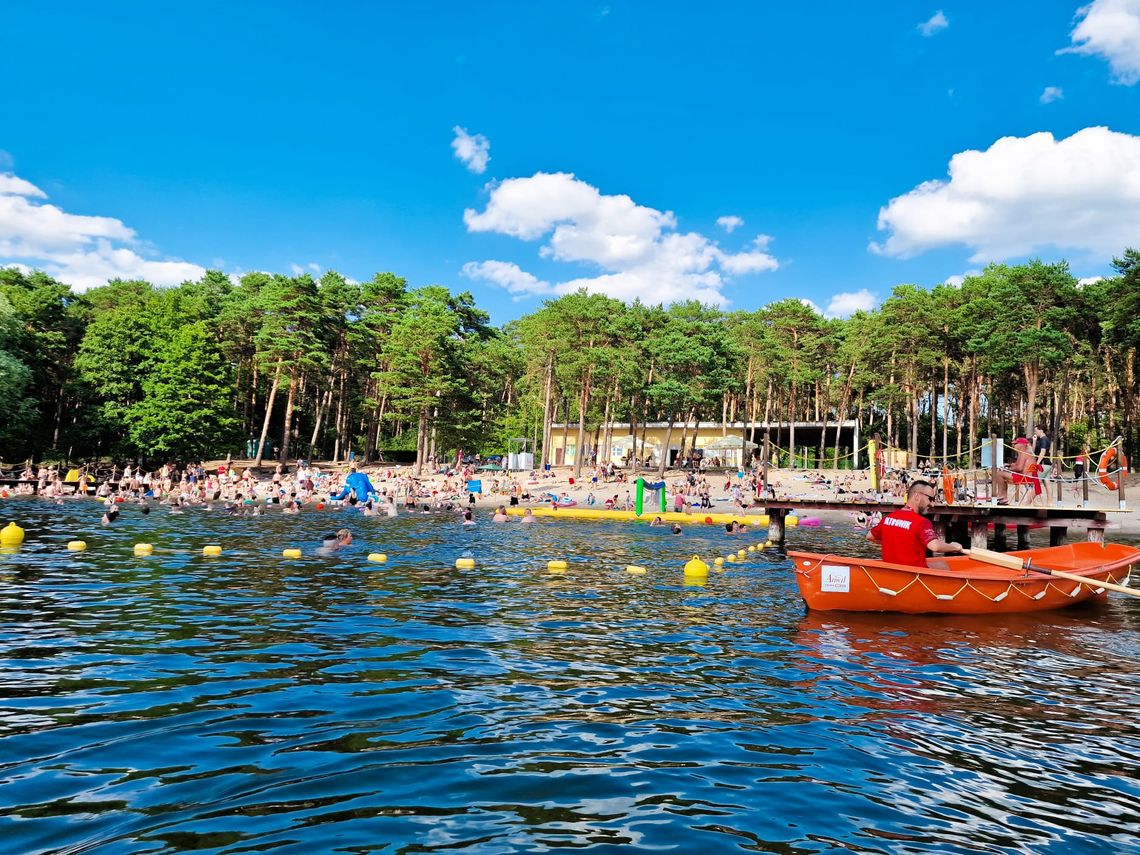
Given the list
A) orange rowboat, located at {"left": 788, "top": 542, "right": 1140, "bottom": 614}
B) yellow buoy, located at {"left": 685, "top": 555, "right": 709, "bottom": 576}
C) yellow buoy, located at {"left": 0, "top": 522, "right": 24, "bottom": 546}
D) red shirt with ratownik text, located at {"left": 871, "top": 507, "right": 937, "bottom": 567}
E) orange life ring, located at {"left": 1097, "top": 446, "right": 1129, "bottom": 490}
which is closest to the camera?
→ orange rowboat, located at {"left": 788, "top": 542, "right": 1140, "bottom": 614}

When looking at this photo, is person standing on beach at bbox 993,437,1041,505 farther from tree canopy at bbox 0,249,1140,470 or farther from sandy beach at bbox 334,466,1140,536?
tree canopy at bbox 0,249,1140,470

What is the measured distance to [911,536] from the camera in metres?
12.9

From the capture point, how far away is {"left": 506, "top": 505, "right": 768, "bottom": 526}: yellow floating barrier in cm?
3591

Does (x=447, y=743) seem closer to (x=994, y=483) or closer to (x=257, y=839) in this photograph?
(x=257, y=839)

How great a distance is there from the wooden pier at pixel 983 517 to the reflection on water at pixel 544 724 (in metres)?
9.43

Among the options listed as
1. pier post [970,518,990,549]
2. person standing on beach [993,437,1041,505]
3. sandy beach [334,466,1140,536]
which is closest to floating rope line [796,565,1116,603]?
pier post [970,518,990,549]

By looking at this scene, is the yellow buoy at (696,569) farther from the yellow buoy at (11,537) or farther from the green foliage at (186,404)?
the green foliage at (186,404)

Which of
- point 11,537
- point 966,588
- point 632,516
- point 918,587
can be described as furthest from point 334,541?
point 632,516

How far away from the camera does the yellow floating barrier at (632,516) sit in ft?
118

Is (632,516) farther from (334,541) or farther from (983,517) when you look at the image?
(334,541)

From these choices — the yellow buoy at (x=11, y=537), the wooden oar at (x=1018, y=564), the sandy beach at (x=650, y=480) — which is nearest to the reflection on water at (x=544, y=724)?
the wooden oar at (x=1018, y=564)

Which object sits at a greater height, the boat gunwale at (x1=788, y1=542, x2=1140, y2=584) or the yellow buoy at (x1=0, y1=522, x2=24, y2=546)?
the boat gunwale at (x1=788, y1=542, x2=1140, y2=584)

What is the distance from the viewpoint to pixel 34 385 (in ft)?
175

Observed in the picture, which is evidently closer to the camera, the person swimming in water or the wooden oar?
the wooden oar
